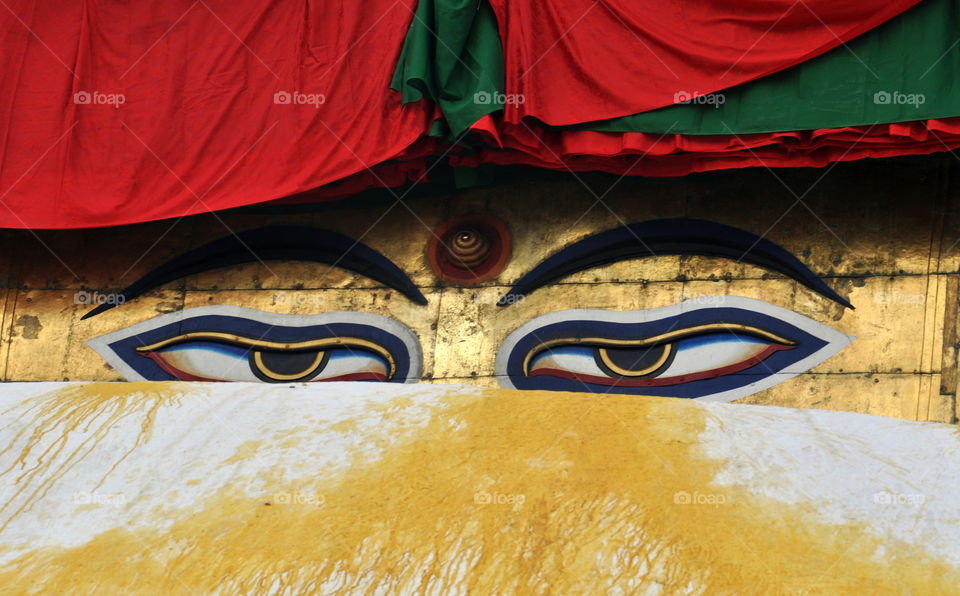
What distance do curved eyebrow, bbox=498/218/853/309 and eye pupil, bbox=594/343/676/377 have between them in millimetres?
566

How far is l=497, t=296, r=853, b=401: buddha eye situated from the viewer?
16.7ft

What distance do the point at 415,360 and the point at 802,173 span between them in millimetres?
2634

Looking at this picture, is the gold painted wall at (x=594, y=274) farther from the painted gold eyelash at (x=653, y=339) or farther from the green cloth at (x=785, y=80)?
the green cloth at (x=785, y=80)

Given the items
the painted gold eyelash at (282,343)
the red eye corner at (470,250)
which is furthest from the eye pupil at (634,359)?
the painted gold eyelash at (282,343)

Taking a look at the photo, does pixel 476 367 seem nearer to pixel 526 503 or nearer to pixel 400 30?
pixel 400 30

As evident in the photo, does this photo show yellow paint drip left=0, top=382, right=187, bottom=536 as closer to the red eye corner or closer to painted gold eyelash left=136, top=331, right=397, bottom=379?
painted gold eyelash left=136, top=331, right=397, bottom=379

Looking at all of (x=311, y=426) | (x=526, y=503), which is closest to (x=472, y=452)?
(x=526, y=503)

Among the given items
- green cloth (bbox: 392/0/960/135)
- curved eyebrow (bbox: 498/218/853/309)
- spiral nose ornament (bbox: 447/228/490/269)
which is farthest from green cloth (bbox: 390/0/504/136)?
curved eyebrow (bbox: 498/218/853/309)

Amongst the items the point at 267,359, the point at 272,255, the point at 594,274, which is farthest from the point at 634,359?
the point at 272,255

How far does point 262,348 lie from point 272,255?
0.66 meters

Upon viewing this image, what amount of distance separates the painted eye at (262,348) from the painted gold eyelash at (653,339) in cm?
78

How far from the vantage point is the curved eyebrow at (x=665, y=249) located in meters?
5.24

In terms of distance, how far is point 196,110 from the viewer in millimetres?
5469

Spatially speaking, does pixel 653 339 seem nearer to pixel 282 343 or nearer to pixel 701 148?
pixel 701 148
